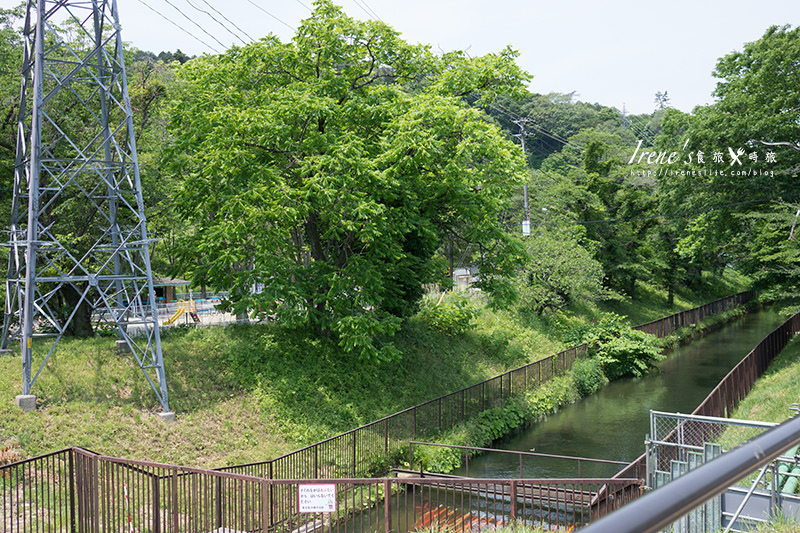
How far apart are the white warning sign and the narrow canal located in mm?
6496

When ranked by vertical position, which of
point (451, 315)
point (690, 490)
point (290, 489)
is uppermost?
point (690, 490)

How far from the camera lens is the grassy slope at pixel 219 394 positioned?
45.3ft

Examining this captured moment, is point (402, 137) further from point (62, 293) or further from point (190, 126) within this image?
point (62, 293)

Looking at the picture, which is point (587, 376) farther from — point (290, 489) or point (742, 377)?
point (290, 489)

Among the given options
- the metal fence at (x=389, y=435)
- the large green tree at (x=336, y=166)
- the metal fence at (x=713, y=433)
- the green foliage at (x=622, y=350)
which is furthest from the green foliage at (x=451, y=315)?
the metal fence at (x=713, y=433)

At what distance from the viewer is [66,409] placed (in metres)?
13.9

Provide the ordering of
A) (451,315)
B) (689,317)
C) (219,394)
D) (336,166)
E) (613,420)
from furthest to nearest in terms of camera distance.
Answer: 1. (689,317)
2. (451,315)
3. (613,420)
4. (219,394)
5. (336,166)

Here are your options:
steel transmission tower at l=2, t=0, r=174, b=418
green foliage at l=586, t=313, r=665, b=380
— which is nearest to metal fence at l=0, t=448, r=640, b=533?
steel transmission tower at l=2, t=0, r=174, b=418

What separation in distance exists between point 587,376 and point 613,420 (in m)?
4.77

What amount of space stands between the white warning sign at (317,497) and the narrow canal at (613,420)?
650 cm

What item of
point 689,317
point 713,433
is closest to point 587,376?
point 713,433

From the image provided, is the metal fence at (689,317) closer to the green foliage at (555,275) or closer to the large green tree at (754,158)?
the green foliage at (555,275)

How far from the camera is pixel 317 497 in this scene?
9312 millimetres

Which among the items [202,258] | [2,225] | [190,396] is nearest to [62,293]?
[2,225]
